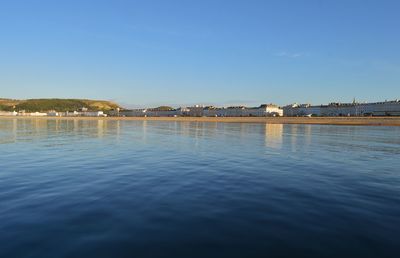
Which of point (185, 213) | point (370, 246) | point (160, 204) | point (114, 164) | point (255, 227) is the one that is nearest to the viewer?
point (370, 246)

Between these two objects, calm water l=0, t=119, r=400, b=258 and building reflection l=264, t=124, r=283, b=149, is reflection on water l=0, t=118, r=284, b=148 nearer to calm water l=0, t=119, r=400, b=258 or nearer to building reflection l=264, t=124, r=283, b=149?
building reflection l=264, t=124, r=283, b=149

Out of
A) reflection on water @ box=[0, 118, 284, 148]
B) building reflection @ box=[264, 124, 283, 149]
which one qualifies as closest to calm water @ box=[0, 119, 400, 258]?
building reflection @ box=[264, 124, 283, 149]

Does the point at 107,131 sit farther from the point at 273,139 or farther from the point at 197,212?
the point at 197,212

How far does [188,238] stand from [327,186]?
9.81 metres

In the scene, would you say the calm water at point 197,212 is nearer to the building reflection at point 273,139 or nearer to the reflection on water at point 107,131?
the building reflection at point 273,139

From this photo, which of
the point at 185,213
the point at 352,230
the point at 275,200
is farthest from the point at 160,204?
the point at 352,230

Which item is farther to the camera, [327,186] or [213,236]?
[327,186]

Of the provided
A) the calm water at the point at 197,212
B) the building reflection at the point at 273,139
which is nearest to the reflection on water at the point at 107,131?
the building reflection at the point at 273,139

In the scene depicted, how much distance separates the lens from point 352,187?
1606 cm

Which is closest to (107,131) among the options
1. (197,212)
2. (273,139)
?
(273,139)

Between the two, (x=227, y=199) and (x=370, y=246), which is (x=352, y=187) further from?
(x=370, y=246)

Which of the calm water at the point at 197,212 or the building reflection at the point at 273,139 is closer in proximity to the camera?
the calm water at the point at 197,212

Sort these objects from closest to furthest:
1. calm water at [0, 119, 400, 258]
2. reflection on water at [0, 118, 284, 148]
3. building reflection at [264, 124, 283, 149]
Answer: calm water at [0, 119, 400, 258] → building reflection at [264, 124, 283, 149] → reflection on water at [0, 118, 284, 148]

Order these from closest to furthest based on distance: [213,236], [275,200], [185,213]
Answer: [213,236]
[185,213]
[275,200]
